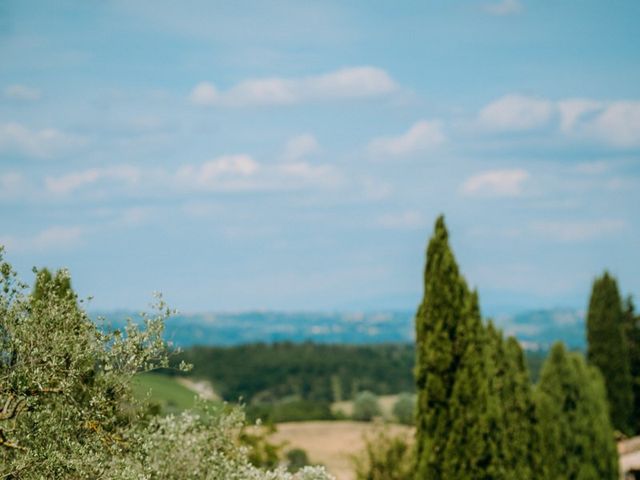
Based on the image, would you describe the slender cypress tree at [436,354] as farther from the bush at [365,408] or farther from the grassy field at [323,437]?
the bush at [365,408]

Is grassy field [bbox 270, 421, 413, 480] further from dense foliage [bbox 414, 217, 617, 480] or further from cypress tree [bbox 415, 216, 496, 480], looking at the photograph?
cypress tree [bbox 415, 216, 496, 480]

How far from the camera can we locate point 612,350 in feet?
111

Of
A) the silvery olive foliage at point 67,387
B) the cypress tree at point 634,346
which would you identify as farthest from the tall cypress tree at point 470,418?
the cypress tree at point 634,346

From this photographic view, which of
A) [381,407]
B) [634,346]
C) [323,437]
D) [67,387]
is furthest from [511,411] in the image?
[381,407]

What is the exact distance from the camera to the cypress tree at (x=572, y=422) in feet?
66.9

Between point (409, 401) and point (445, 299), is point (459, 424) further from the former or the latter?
point (409, 401)

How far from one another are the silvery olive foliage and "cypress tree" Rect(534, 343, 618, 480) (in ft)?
45.1

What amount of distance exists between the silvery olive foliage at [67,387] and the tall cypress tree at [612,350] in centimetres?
2908

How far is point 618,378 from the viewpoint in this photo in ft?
111

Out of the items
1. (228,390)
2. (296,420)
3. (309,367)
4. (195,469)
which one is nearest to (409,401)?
(296,420)

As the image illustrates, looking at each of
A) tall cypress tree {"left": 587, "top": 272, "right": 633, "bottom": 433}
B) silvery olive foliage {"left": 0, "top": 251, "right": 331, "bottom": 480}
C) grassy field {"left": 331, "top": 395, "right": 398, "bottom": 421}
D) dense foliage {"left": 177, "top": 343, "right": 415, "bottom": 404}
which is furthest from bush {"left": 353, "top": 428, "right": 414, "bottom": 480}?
dense foliage {"left": 177, "top": 343, "right": 415, "bottom": 404}

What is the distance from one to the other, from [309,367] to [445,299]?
3207 inches

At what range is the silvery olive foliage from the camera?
6.88 m

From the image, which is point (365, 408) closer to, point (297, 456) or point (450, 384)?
point (297, 456)
